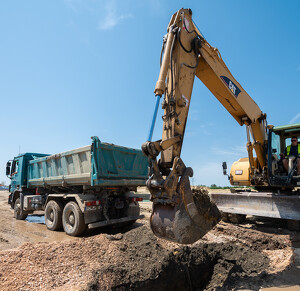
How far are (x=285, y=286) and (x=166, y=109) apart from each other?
10.5 ft

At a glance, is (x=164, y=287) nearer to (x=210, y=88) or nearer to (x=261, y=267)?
(x=261, y=267)

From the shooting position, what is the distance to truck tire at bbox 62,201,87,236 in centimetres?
687

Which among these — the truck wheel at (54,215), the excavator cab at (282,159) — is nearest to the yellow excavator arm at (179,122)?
the excavator cab at (282,159)

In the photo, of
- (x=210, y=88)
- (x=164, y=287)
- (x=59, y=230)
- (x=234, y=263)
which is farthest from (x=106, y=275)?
(x=59, y=230)

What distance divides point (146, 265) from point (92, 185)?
9.85 ft

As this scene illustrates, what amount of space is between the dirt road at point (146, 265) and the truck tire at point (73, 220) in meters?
1.64

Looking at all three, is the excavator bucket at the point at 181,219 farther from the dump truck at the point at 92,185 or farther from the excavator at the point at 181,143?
the dump truck at the point at 92,185

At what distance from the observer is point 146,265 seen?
4266 mm

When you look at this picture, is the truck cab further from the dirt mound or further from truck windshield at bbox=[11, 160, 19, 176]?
the dirt mound

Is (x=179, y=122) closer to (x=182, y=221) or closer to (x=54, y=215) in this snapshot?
(x=182, y=221)

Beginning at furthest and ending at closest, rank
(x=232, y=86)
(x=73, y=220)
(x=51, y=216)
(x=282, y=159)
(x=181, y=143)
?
(x=51, y=216) < (x=73, y=220) < (x=282, y=159) < (x=232, y=86) < (x=181, y=143)

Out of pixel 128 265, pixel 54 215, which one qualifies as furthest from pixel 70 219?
pixel 128 265

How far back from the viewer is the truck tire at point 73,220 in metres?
6.87

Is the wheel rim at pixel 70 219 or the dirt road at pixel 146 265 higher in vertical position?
the wheel rim at pixel 70 219
